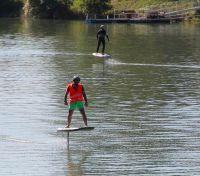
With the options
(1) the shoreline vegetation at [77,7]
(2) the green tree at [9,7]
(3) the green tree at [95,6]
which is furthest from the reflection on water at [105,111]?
(2) the green tree at [9,7]

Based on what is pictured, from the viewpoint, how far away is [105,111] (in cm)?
2342

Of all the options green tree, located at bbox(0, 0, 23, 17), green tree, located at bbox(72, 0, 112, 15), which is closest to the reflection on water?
green tree, located at bbox(72, 0, 112, 15)

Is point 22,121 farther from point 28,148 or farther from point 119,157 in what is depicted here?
point 119,157

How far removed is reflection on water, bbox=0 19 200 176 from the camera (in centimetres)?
1679

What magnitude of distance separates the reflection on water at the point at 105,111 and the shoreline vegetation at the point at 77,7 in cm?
3757

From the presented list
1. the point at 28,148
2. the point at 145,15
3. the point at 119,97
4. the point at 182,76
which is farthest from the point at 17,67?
the point at 145,15

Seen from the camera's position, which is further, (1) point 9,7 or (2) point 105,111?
(1) point 9,7

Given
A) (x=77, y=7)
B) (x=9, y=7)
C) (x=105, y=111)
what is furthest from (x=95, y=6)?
(x=105, y=111)

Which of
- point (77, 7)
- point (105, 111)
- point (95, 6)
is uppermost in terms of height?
point (105, 111)

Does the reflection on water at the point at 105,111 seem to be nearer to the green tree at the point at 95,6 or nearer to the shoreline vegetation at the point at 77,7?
the shoreline vegetation at the point at 77,7

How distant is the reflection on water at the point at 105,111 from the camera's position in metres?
16.8

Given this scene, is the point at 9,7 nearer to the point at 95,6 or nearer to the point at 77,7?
the point at 77,7

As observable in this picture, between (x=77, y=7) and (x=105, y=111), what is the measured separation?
67.7 meters

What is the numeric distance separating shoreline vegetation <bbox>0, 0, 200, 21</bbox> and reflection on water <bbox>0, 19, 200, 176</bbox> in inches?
1479
